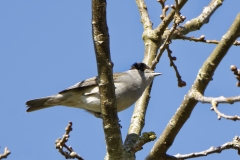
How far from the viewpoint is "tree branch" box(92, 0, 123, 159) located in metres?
4.00

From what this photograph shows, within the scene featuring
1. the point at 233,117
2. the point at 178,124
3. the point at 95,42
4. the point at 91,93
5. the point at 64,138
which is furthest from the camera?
the point at 91,93

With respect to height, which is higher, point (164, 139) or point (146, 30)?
point (146, 30)

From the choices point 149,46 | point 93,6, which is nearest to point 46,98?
point 149,46

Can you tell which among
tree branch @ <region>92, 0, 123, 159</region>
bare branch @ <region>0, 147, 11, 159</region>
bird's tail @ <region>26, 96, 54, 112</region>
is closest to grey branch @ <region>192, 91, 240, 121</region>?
tree branch @ <region>92, 0, 123, 159</region>

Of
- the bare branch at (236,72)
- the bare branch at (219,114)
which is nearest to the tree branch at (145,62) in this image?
the bare branch at (219,114)

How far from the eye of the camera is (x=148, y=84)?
7172mm

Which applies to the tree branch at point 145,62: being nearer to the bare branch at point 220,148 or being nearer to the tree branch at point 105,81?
the tree branch at point 105,81

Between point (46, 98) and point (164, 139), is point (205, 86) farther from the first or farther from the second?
point (46, 98)

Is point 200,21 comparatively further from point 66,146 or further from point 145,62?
point 66,146

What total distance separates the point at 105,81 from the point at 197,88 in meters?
0.86

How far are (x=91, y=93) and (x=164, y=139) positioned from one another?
245cm

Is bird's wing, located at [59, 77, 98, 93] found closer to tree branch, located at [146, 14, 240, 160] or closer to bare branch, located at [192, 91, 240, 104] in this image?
tree branch, located at [146, 14, 240, 160]

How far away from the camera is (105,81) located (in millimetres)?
4293

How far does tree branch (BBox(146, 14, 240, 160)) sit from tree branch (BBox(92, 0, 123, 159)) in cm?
44
